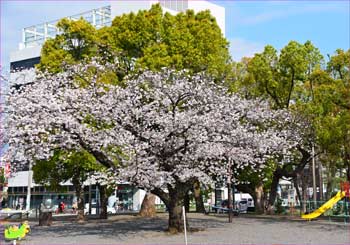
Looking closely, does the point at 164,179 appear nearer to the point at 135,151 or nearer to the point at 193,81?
the point at 135,151

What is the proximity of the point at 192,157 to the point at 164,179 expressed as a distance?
129 centimetres

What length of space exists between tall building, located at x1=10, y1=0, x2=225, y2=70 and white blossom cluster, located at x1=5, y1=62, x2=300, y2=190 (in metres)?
32.2

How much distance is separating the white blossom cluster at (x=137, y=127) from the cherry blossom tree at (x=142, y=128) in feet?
0.11

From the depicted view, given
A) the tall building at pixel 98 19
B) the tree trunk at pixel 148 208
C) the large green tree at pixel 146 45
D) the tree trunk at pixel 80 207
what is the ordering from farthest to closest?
A: the tall building at pixel 98 19, the tree trunk at pixel 148 208, the tree trunk at pixel 80 207, the large green tree at pixel 146 45

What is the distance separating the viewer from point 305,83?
27578 mm

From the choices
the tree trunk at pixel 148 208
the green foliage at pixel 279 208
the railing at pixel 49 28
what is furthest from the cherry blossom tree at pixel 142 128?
the railing at pixel 49 28

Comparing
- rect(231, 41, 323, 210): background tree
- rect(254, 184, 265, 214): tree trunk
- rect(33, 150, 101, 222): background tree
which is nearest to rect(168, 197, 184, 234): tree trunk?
rect(33, 150, 101, 222): background tree

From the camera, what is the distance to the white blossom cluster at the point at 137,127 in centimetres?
1692

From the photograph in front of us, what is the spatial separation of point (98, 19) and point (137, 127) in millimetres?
36420

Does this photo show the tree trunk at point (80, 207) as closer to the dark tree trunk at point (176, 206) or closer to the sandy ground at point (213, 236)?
the sandy ground at point (213, 236)

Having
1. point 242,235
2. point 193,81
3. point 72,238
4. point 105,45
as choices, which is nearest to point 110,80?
point 105,45

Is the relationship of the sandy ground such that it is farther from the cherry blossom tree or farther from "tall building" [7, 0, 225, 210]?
"tall building" [7, 0, 225, 210]

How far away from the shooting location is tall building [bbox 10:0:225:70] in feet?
167

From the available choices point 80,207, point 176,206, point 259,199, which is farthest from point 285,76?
point 80,207
